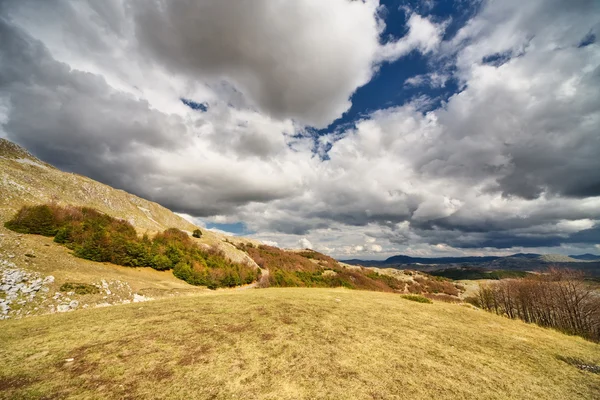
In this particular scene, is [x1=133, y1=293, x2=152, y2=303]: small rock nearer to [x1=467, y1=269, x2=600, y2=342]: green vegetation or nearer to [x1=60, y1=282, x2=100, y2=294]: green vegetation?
[x1=60, y1=282, x2=100, y2=294]: green vegetation

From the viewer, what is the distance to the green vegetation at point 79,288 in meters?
16.3

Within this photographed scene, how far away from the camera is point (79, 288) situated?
1680 centimetres

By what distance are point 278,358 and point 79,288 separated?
17.6 metres

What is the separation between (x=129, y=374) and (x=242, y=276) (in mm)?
44413

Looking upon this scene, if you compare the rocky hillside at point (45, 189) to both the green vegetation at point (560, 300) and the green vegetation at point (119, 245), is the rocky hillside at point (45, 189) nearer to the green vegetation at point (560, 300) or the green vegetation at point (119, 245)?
the green vegetation at point (119, 245)

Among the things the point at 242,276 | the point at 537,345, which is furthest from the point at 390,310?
the point at 242,276

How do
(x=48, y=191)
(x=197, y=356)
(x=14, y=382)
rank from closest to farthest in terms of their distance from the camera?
(x=14, y=382), (x=197, y=356), (x=48, y=191)

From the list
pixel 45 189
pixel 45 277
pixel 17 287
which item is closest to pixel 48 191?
pixel 45 189

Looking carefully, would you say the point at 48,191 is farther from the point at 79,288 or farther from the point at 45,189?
the point at 79,288

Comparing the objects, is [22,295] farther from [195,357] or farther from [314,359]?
[314,359]

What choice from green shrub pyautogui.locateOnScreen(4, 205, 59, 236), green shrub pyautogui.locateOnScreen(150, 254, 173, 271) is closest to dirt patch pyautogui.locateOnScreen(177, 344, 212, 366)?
green shrub pyautogui.locateOnScreen(4, 205, 59, 236)

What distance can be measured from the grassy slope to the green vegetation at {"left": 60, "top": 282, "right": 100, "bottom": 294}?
615 centimetres

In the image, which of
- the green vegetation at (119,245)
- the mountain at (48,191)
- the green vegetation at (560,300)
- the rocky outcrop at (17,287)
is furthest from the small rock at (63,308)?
the green vegetation at (560,300)

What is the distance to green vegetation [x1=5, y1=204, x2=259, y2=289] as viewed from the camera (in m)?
26.4
